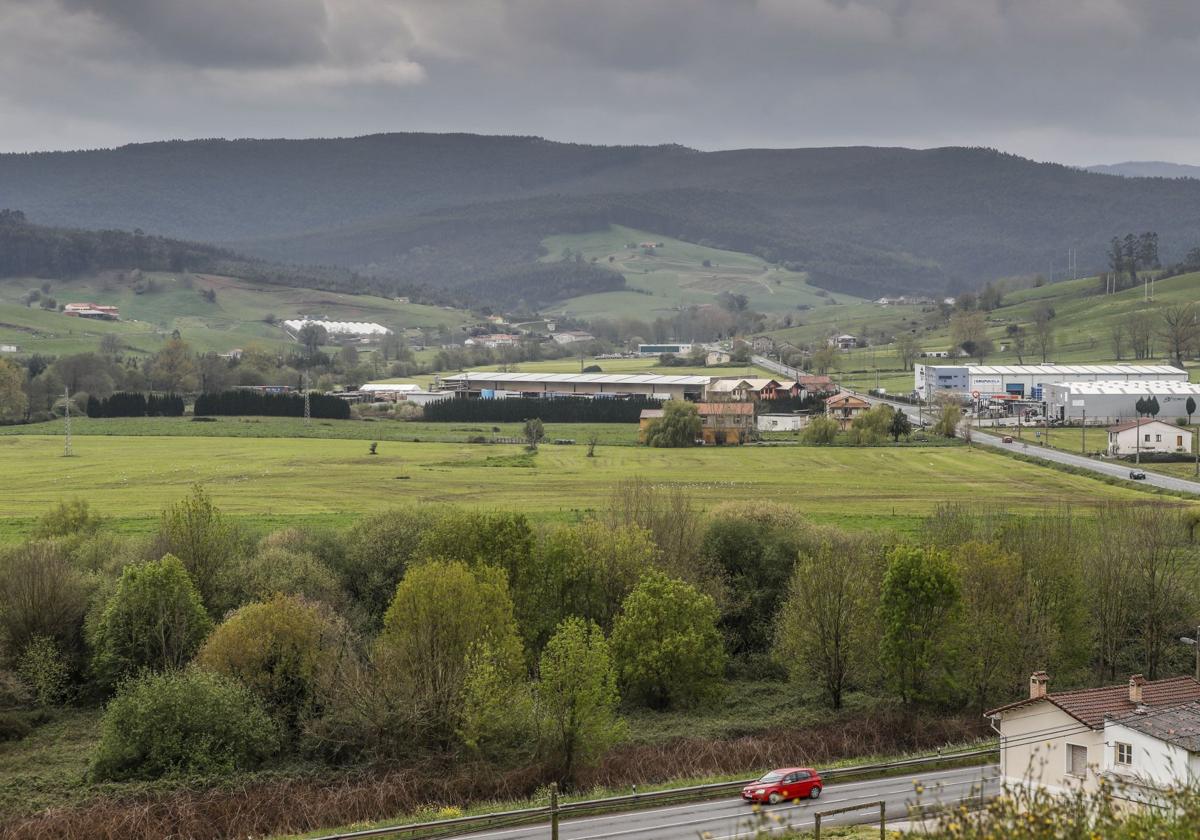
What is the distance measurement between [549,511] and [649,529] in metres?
13.6

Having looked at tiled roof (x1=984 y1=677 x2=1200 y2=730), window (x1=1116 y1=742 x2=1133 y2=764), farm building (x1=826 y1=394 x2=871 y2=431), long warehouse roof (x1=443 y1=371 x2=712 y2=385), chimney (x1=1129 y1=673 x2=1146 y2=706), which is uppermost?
long warehouse roof (x1=443 y1=371 x2=712 y2=385)

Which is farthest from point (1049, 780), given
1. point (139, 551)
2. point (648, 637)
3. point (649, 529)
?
Result: point (139, 551)

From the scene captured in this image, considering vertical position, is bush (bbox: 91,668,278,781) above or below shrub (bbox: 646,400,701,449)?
below

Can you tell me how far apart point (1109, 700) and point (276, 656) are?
20826 mm

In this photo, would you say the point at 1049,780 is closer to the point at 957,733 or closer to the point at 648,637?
the point at 957,733

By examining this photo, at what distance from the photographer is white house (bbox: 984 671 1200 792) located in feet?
87.2

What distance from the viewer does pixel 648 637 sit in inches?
1522

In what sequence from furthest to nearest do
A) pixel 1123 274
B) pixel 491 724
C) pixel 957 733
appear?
pixel 1123 274, pixel 957 733, pixel 491 724

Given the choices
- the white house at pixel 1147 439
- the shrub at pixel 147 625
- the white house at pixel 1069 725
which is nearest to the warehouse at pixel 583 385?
the white house at pixel 1147 439

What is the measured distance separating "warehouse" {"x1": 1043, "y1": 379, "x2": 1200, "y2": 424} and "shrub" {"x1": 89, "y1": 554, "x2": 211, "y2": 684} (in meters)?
75.8

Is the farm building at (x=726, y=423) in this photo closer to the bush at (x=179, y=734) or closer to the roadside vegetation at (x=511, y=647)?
the roadside vegetation at (x=511, y=647)

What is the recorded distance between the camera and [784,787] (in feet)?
88.7

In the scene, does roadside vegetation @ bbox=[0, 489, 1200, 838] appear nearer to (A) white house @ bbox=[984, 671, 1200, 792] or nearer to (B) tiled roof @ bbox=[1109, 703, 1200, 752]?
(A) white house @ bbox=[984, 671, 1200, 792]

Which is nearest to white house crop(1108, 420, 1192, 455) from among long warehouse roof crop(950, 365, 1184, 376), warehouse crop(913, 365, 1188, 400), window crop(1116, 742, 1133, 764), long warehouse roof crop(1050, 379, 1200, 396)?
long warehouse roof crop(1050, 379, 1200, 396)
